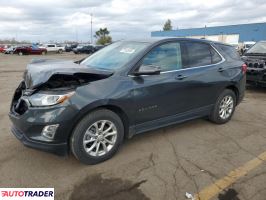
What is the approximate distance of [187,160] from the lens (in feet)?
12.9

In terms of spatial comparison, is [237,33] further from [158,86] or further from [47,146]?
[47,146]

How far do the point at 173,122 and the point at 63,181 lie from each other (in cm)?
204

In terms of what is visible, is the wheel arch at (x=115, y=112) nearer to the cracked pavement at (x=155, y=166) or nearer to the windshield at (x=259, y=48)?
the cracked pavement at (x=155, y=166)

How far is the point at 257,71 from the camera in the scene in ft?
27.7

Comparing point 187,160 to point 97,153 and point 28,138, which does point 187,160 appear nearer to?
point 97,153

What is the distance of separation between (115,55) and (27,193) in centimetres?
241

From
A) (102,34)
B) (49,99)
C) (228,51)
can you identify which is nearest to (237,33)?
(102,34)

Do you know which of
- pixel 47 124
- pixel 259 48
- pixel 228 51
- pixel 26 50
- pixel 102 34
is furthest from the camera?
pixel 102 34

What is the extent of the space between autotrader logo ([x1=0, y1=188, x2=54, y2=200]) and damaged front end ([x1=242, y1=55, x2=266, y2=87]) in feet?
23.9

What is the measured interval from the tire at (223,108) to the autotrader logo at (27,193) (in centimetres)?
340

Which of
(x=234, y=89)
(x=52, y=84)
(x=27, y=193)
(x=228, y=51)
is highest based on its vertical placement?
(x=228, y=51)

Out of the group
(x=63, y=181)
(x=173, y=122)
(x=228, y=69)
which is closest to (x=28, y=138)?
(x=63, y=181)

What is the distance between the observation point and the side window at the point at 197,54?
A: 15.5 feet

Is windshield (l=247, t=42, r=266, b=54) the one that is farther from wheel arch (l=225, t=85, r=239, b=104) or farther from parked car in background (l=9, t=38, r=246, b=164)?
parked car in background (l=9, t=38, r=246, b=164)
